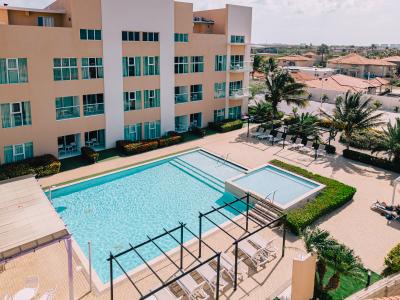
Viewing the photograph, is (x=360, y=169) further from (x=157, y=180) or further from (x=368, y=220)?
(x=157, y=180)

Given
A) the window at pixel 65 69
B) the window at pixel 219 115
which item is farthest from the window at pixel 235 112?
the window at pixel 65 69

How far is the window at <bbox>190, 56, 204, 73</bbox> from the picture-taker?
34375 mm

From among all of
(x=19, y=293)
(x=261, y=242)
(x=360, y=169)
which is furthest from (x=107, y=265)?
(x=360, y=169)

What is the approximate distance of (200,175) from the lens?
25.4m

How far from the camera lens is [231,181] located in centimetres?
2269

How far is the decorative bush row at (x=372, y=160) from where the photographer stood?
25905 millimetres

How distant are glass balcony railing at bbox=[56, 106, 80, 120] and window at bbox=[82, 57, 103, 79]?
105 inches

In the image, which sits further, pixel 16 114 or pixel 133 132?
pixel 133 132

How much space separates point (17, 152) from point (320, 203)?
69.3 feet

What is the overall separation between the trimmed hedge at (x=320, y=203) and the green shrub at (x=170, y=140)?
12373 mm

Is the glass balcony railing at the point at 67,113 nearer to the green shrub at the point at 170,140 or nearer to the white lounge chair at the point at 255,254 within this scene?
the green shrub at the point at 170,140

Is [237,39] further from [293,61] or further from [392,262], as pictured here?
[293,61]

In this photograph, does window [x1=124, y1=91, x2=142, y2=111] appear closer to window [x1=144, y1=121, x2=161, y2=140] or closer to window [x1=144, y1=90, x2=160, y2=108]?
window [x1=144, y1=90, x2=160, y2=108]

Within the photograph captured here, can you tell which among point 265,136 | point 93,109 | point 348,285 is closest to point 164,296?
point 348,285
